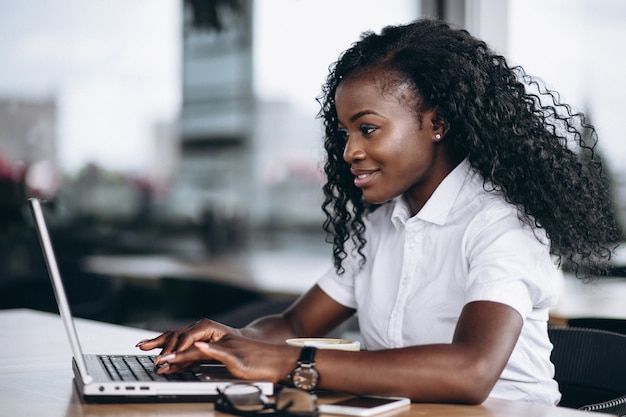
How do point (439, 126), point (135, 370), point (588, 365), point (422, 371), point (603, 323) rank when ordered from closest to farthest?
point (422, 371)
point (135, 370)
point (439, 126)
point (588, 365)
point (603, 323)

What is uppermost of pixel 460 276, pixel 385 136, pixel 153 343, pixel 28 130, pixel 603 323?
pixel 385 136

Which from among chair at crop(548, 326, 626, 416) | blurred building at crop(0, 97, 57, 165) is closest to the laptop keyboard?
chair at crop(548, 326, 626, 416)

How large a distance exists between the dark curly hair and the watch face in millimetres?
595

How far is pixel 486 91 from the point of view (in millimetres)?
2016

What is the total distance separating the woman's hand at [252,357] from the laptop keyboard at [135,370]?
61mm

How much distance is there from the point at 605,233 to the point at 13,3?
3.92m

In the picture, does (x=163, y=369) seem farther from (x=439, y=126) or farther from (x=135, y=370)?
(x=439, y=126)

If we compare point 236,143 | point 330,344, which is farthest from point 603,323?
point 236,143

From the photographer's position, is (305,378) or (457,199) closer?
(305,378)

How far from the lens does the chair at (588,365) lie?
215 cm

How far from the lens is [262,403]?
1.44 metres

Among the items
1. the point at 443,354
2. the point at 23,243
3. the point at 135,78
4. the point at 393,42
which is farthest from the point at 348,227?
the point at 135,78

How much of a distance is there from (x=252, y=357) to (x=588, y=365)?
102cm

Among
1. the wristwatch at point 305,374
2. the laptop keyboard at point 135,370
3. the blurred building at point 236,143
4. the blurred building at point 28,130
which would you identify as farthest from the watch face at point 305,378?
the blurred building at point 236,143
